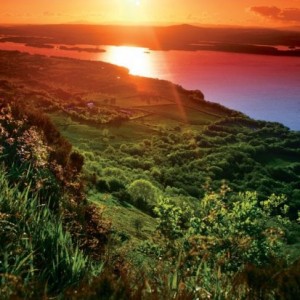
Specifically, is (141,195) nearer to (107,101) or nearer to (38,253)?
(38,253)

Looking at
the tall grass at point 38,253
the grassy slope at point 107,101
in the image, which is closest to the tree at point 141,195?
the grassy slope at point 107,101

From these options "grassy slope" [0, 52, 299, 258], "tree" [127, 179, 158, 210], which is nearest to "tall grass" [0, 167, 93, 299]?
"tree" [127, 179, 158, 210]

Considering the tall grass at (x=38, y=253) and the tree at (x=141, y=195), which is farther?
the tree at (x=141, y=195)

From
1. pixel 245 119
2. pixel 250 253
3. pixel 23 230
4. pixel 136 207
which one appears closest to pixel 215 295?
pixel 23 230

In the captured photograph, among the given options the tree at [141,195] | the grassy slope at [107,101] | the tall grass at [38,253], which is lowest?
the grassy slope at [107,101]

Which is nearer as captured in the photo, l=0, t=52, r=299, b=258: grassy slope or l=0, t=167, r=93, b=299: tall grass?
l=0, t=167, r=93, b=299: tall grass

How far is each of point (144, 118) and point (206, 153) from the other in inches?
850

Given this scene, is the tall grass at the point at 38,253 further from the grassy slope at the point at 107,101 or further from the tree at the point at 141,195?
the grassy slope at the point at 107,101

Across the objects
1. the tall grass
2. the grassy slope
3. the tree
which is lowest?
the grassy slope

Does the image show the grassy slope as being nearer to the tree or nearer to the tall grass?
the tree

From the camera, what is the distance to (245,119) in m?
162

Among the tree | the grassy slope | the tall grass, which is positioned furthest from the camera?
the grassy slope

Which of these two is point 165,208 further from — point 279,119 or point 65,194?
point 279,119

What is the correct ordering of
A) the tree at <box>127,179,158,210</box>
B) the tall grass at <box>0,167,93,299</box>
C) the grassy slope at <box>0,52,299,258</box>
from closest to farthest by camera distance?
the tall grass at <box>0,167,93,299</box>
the tree at <box>127,179,158,210</box>
the grassy slope at <box>0,52,299,258</box>
